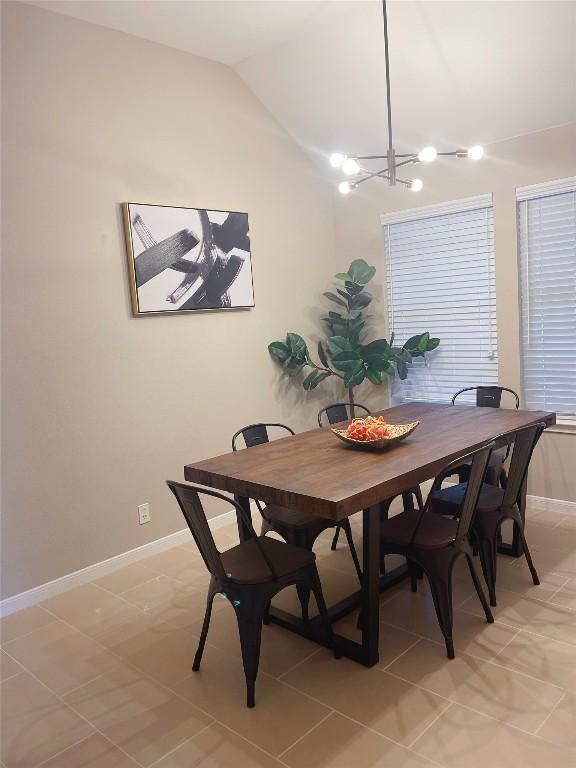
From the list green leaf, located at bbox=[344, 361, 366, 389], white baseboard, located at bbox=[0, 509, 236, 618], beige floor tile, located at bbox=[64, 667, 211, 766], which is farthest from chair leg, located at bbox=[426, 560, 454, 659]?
green leaf, located at bbox=[344, 361, 366, 389]

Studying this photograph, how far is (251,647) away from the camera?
7.57ft

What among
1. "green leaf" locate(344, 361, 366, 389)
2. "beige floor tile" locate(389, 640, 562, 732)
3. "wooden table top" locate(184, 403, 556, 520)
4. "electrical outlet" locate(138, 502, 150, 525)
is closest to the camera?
Result: "beige floor tile" locate(389, 640, 562, 732)

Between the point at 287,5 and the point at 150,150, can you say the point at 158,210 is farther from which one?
the point at 287,5

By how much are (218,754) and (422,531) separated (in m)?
1.19

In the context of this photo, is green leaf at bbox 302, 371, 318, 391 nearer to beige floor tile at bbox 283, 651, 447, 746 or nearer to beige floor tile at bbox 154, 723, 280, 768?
beige floor tile at bbox 283, 651, 447, 746

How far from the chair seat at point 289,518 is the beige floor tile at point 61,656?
0.94 meters

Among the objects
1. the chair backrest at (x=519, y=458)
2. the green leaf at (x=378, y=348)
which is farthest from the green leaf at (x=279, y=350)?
the chair backrest at (x=519, y=458)

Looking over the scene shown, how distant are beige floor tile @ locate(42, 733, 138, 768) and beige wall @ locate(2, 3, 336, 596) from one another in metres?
1.28

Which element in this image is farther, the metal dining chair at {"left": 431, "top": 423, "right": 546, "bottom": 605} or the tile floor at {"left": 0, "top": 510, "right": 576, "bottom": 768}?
the metal dining chair at {"left": 431, "top": 423, "right": 546, "bottom": 605}

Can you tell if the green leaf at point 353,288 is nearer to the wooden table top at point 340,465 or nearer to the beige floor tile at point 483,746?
the wooden table top at point 340,465

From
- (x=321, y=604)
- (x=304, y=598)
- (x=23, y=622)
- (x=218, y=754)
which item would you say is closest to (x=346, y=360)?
(x=304, y=598)

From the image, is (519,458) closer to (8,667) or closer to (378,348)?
(378,348)

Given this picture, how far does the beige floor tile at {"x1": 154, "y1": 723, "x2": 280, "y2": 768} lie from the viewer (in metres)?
2.02

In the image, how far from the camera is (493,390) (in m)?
4.00
